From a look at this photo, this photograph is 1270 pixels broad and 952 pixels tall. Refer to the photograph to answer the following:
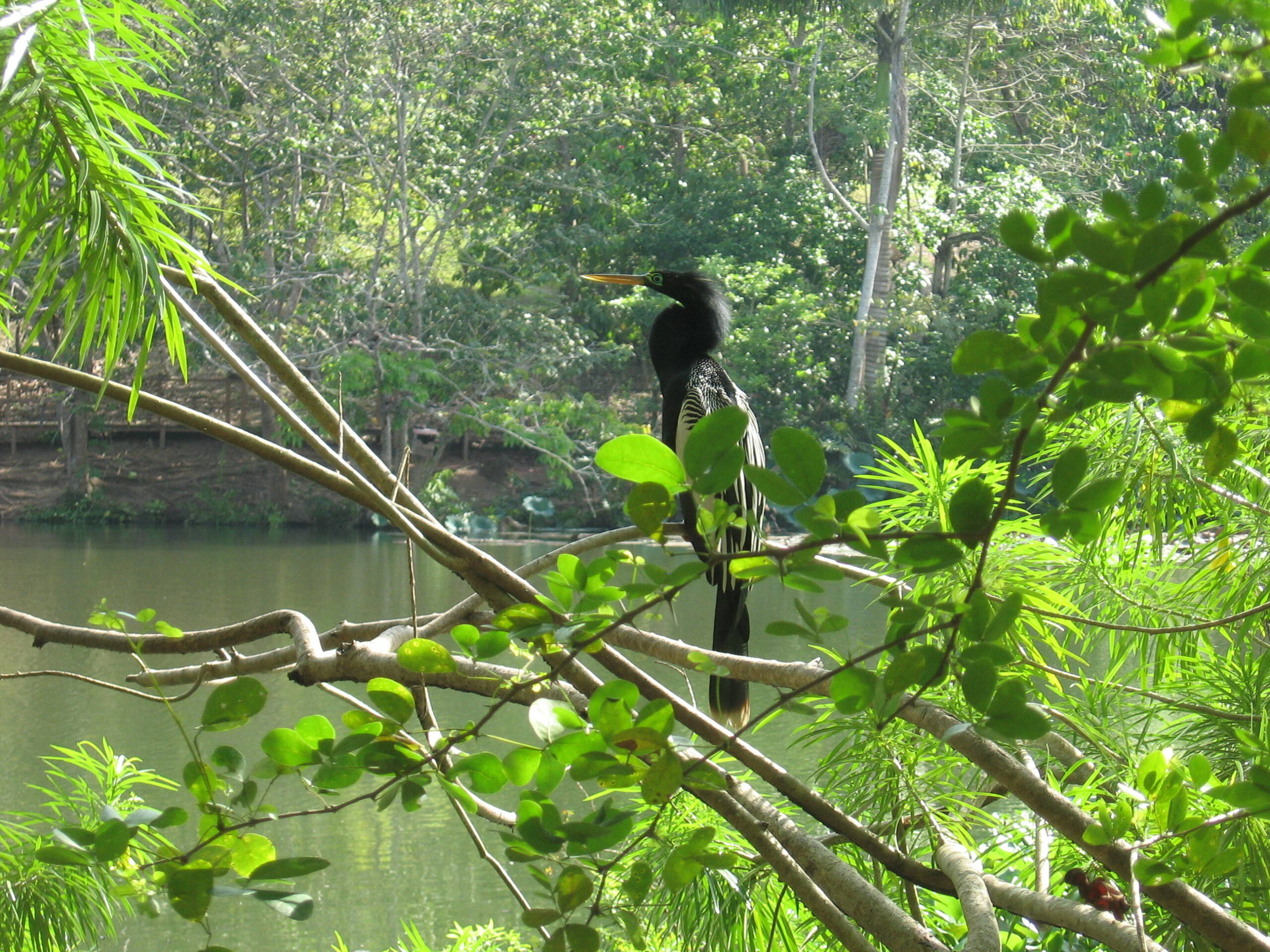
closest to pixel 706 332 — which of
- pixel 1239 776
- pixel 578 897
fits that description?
pixel 1239 776

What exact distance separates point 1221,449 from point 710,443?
166mm

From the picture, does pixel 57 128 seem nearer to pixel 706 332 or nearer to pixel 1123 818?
pixel 1123 818

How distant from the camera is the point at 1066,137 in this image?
11.6 m

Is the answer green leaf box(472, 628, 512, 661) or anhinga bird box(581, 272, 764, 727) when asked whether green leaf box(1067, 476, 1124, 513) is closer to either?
green leaf box(472, 628, 512, 661)

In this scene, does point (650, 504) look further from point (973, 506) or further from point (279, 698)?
point (279, 698)

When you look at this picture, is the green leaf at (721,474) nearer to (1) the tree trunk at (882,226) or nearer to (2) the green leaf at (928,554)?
(2) the green leaf at (928,554)

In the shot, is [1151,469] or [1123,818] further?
[1151,469]

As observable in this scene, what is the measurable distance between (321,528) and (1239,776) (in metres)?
9.69

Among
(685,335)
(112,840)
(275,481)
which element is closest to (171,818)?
(112,840)

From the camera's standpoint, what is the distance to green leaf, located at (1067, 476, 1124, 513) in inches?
10.1

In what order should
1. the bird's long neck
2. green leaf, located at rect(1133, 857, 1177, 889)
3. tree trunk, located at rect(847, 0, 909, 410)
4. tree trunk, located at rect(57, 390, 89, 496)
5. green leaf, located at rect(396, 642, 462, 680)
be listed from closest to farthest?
green leaf, located at rect(396, 642, 462, 680)
green leaf, located at rect(1133, 857, 1177, 889)
the bird's long neck
tree trunk, located at rect(847, 0, 909, 410)
tree trunk, located at rect(57, 390, 89, 496)

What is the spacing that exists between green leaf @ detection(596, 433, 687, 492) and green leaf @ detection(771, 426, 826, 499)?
0.03 m

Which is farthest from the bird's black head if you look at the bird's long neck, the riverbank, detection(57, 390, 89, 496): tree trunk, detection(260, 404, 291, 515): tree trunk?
detection(57, 390, 89, 496): tree trunk

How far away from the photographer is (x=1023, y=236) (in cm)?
23
